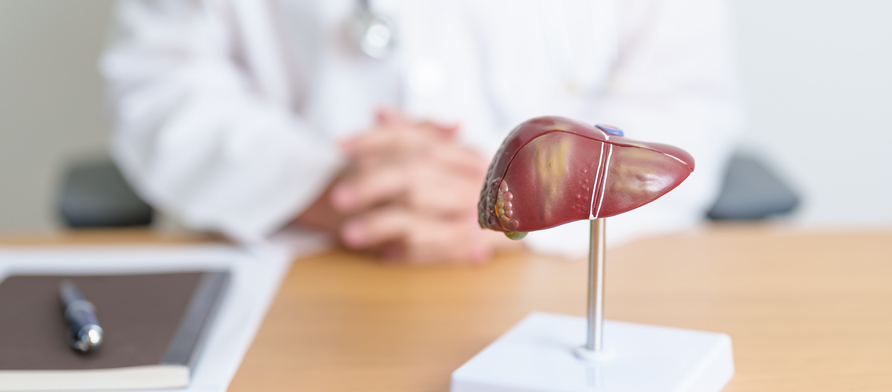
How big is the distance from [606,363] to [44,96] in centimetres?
123

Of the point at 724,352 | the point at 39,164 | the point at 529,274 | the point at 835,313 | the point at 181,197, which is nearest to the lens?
the point at 724,352

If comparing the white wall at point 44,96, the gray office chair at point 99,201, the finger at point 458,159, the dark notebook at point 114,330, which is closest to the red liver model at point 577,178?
the dark notebook at point 114,330

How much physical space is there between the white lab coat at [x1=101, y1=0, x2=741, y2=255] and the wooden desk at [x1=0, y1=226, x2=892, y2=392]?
0.33 feet

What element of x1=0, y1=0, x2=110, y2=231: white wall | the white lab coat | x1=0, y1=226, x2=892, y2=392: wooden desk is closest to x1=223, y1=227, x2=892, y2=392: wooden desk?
x1=0, y1=226, x2=892, y2=392: wooden desk

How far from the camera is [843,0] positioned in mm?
1214

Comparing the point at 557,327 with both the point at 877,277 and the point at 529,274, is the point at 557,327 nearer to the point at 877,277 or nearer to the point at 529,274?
the point at 529,274

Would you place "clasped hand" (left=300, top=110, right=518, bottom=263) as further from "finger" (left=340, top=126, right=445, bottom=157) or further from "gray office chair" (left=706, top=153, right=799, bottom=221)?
"gray office chair" (left=706, top=153, right=799, bottom=221)

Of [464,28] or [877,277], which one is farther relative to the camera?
[464,28]

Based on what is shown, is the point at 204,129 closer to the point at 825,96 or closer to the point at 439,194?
the point at 439,194

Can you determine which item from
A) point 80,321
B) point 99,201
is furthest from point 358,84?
point 80,321

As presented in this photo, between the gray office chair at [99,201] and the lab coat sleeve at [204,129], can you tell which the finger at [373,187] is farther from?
the gray office chair at [99,201]

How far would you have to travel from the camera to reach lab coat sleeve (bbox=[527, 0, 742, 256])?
0.74m

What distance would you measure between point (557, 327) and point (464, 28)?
0.47 metres

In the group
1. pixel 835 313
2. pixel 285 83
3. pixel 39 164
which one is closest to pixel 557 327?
pixel 835 313
